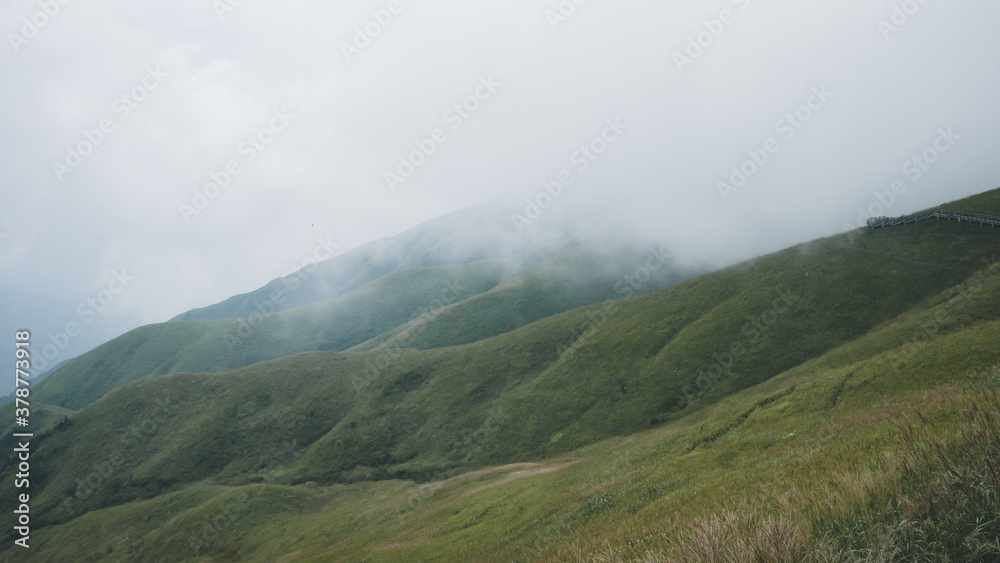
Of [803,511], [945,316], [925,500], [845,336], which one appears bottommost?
[845,336]

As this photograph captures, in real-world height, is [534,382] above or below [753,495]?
below

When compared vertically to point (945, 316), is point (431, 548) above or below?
above

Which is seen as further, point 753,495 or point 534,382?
point 534,382

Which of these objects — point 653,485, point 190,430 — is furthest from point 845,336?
point 190,430

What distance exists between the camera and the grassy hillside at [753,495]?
140 inches

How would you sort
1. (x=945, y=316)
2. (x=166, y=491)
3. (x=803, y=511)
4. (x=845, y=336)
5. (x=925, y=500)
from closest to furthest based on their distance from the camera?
(x=925, y=500), (x=803, y=511), (x=945, y=316), (x=845, y=336), (x=166, y=491)

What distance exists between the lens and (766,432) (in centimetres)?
2288

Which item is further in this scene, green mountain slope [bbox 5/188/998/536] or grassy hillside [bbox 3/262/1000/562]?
green mountain slope [bbox 5/188/998/536]

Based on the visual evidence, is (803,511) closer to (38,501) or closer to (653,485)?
Result: (653,485)

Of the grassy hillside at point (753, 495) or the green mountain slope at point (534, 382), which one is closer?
the grassy hillside at point (753, 495)

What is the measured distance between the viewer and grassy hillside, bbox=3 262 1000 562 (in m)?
3.55

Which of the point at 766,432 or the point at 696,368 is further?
the point at 696,368

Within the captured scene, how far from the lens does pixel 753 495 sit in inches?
316

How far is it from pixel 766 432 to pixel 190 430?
168m
